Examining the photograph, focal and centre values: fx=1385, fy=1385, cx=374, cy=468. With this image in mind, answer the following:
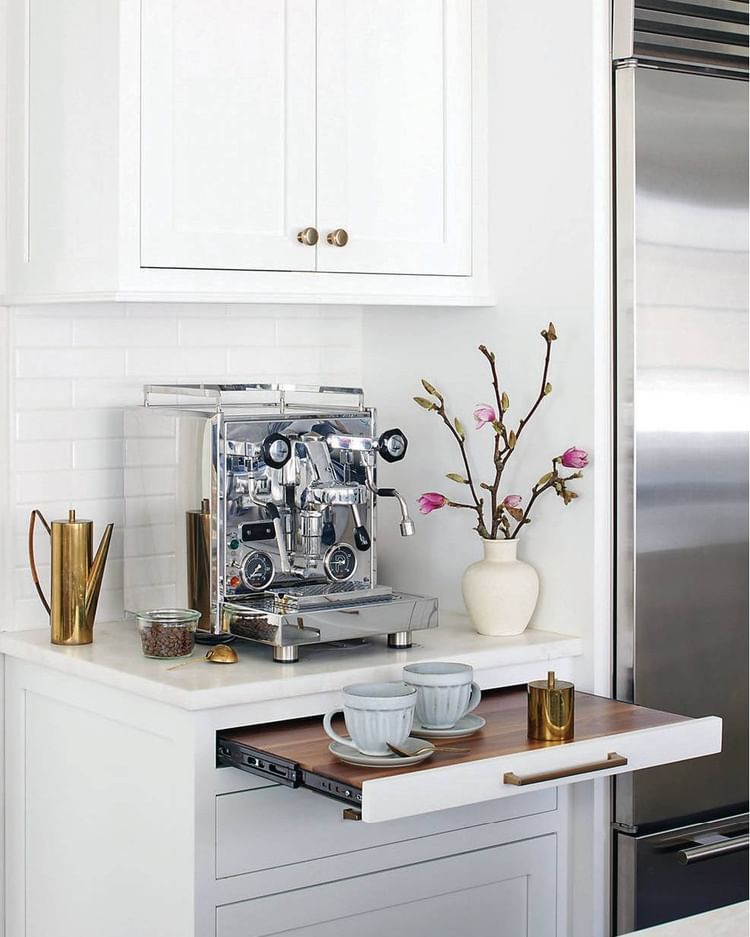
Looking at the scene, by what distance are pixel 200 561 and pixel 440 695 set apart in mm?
562

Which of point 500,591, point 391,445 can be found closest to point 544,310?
point 391,445

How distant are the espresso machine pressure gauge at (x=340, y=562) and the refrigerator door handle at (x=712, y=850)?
2.61 ft

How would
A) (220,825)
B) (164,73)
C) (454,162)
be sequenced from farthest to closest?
(454,162) < (164,73) < (220,825)

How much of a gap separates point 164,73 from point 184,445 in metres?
0.64

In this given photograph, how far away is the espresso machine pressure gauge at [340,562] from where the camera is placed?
2.48 meters

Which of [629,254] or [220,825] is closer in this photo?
[220,825]

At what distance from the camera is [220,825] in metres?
2.09

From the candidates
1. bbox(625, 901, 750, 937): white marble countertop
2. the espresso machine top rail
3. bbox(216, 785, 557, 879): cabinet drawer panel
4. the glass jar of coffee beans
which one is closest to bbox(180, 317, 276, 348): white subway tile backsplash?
the espresso machine top rail

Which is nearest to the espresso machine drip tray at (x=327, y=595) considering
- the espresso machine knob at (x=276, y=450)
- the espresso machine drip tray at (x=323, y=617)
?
the espresso machine drip tray at (x=323, y=617)

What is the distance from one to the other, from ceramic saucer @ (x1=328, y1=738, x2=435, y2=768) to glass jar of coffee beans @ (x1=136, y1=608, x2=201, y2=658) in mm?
415

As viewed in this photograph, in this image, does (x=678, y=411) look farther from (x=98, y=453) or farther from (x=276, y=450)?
(x=98, y=453)

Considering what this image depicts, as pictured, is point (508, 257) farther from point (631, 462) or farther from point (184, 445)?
point (184, 445)

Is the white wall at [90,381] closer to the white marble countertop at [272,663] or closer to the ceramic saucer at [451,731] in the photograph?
the white marble countertop at [272,663]

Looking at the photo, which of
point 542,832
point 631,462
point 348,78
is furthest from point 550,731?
point 348,78
